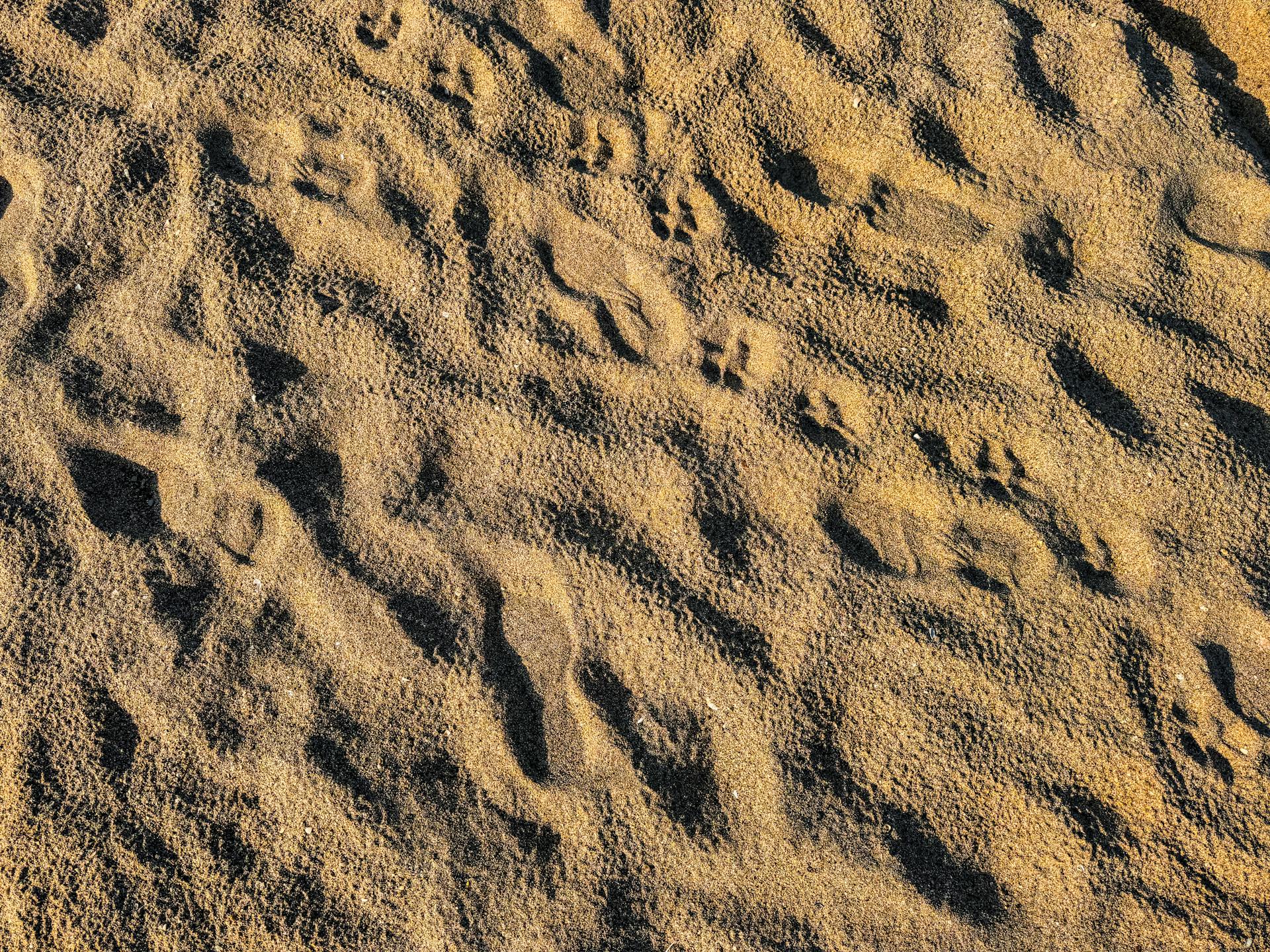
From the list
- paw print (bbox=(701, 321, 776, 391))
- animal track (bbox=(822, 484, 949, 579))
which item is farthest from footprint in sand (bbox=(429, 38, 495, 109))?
animal track (bbox=(822, 484, 949, 579))

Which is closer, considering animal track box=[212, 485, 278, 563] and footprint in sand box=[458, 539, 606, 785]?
footprint in sand box=[458, 539, 606, 785]

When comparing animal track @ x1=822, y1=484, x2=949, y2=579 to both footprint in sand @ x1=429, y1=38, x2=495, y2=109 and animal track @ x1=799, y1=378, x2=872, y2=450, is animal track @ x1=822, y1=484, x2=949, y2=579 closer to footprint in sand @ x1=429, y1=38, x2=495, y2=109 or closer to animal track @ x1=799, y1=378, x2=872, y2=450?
animal track @ x1=799, y1=378, x2=872, y2=450

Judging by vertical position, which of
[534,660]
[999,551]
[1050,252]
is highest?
[1050,252]

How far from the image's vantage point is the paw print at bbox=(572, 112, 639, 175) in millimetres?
2199

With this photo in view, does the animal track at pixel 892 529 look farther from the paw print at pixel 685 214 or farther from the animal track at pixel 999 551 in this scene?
the paw print at pixel 685 214

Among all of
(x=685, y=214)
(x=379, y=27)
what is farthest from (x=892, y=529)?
(x=379, y=27)

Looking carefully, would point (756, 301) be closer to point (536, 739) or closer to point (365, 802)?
point (536, 739)

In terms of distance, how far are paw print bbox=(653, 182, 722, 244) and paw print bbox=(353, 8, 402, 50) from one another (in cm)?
94

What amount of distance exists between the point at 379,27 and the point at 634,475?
1.53m

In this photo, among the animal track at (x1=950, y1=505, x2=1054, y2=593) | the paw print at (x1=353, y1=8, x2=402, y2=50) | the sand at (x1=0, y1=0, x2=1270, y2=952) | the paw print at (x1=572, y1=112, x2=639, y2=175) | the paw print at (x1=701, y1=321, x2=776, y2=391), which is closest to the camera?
the sand at (x1=0, y1=0, x2=1270, y2=952)

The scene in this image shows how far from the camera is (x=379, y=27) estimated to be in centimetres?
234

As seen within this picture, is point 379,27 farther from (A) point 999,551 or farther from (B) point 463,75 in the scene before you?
(A) point 999,551

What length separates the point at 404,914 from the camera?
1.77 m

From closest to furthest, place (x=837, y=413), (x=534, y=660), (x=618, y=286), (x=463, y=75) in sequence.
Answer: (x=534, y=660) → (x=837, y=413) → (x=618, y=286) → (x=463, y=75)
